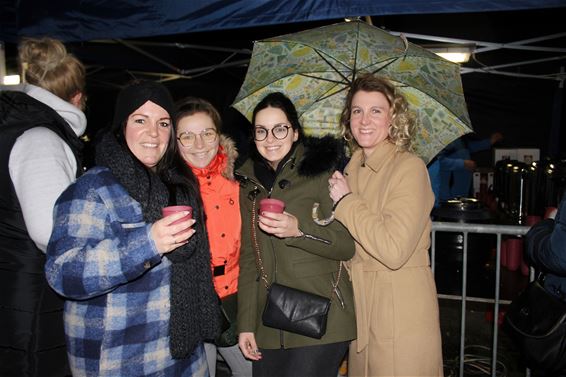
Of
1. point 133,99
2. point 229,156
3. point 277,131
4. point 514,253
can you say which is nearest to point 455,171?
point 514,253

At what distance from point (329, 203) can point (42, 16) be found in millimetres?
2580

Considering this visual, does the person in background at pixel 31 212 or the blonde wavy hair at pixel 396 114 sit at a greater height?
A: the blonde wavy hair at pixel 396 114

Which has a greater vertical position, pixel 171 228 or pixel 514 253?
pixel 171 228

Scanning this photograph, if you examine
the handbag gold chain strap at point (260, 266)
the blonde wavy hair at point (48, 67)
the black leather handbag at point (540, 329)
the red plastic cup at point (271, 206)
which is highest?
the blonde wavy hair at point (48, 67)

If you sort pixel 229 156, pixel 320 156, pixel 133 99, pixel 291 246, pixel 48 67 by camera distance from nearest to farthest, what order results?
pixel 133 99
pixel 48 67
pixel 291 246
pixel 320 156
pixel 229 156

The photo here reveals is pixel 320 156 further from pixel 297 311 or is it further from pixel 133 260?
pixel 133 260

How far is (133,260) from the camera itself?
6.23 ft

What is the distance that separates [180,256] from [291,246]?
26.5 inches

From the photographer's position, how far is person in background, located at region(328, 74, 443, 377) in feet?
7.80

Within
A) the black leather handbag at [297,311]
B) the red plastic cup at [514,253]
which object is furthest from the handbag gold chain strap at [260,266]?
the red plastic cup at [514,253]

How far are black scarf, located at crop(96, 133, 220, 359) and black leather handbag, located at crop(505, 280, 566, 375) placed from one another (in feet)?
6.00

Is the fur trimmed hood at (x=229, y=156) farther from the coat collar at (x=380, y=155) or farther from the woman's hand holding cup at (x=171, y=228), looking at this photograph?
the woman's hand holding cup at (x=171, y=228)

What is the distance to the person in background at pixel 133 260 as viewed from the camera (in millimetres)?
1906

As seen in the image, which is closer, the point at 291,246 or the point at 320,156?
the point at 291,246
